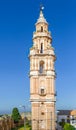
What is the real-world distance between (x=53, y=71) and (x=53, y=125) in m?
8.65

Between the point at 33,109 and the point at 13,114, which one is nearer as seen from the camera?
the point at 33,109

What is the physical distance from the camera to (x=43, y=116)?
6050cm

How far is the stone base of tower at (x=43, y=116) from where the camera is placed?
6025 centimetres

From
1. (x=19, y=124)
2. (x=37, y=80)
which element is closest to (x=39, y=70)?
(x=37, y=80)

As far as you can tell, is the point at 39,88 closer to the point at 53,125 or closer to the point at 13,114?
the point at 53,125

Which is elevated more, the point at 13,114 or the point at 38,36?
the point at 38,36

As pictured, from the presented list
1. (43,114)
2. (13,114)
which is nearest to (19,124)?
(13,114)

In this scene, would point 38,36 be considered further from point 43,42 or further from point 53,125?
point 53,125

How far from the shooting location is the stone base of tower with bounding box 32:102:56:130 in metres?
60.2

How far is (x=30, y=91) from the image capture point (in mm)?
60656

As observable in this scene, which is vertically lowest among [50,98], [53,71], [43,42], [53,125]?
[53,125]

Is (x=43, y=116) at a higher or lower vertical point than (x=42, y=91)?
lower

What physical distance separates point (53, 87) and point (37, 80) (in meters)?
2.80

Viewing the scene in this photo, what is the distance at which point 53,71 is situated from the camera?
6109cm
